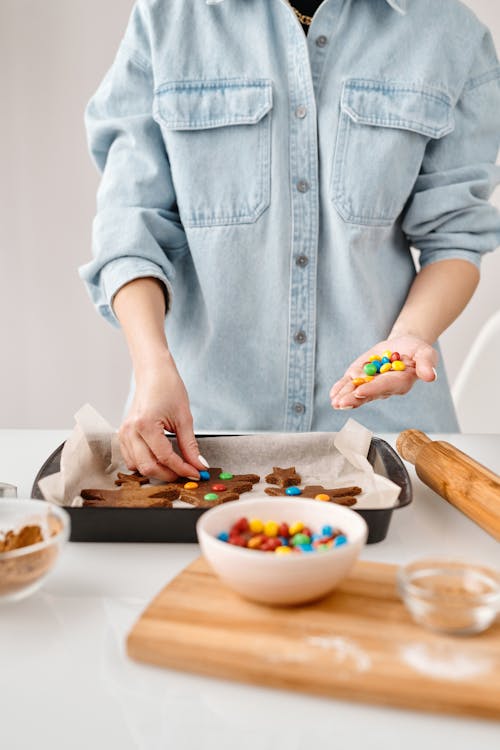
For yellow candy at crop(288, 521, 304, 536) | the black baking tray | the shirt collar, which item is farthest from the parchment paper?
the shirt collar

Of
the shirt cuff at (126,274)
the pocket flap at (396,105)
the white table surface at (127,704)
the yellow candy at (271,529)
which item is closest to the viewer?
the white table surface at (127,704)

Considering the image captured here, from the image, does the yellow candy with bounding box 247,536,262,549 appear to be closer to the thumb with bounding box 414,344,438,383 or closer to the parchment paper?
the parchment paper

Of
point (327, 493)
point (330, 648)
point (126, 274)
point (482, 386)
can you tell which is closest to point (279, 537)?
point (330, 648)

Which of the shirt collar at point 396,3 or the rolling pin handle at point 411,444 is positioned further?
the shirt collar at point 396,3

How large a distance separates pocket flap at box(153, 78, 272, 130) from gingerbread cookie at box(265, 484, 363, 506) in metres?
0.71

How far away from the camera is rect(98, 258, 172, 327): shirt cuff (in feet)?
4.62

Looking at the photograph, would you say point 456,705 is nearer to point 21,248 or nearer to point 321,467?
point 321,467

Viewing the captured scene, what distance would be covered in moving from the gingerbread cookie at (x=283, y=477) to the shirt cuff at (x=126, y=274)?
429 millimetres

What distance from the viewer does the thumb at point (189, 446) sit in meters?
1.17

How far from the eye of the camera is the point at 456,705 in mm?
617

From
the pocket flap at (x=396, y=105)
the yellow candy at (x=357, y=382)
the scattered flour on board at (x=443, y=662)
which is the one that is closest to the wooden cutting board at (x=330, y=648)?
the scattered flour on board at (x=443, y=662)

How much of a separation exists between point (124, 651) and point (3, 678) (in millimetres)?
101

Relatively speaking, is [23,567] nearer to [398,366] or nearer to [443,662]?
[443,662]

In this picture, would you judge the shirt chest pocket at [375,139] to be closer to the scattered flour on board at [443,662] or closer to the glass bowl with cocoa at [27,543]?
the glass bowl with cocoa at [27,543]
